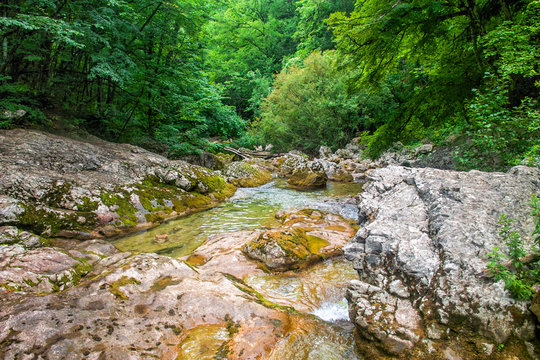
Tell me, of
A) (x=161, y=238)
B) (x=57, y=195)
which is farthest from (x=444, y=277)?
(x=57, y=195)

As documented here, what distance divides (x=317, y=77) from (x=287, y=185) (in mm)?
11928

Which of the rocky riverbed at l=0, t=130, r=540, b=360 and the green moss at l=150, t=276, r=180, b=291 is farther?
the green moss at l=150, t=276, r=180, b=291

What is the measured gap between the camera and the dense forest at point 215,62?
4.79 metres

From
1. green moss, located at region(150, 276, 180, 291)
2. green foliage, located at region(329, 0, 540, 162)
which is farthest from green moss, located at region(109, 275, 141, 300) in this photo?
green foliage, located at region(329, 0, 540, 162)

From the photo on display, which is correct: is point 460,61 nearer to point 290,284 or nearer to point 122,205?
point 290,284

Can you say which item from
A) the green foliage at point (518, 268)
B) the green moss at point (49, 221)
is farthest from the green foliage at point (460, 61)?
the green moss at point (49, 221)

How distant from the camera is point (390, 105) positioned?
20016 millimetres

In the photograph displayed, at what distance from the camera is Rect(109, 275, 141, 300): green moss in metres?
2.63

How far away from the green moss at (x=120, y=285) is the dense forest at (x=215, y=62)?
5.62 metres

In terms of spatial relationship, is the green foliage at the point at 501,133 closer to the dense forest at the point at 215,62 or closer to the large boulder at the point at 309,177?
the dense forest at the point at 215,62

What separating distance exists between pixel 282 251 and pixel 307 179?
9282 mm

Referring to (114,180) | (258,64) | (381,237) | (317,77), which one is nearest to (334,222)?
(381,237)

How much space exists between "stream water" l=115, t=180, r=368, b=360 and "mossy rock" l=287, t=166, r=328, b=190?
377 centimetres

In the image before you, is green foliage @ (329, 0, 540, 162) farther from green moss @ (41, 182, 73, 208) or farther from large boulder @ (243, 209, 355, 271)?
green moss @ (41, 182, 73, 208)
